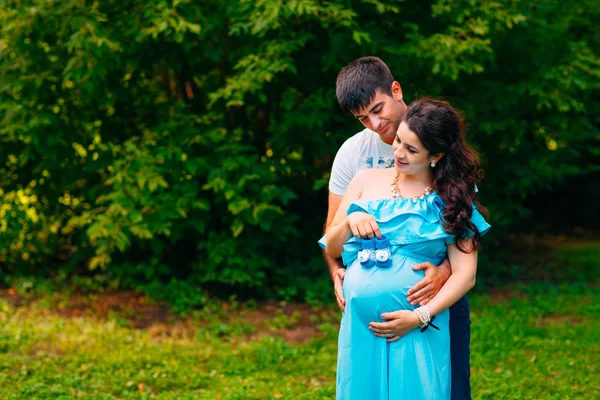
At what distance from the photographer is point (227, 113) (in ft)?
25.2

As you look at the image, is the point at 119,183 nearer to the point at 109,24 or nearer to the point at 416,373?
the point at 109,24

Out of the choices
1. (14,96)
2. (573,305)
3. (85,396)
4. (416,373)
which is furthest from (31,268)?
(416,373)

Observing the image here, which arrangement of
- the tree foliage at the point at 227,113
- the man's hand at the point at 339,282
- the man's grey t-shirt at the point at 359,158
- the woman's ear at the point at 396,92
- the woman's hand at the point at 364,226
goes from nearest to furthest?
the woman's hand at the point at 364,226 < the man's hand at the point at 339,282 < the woman's ear at the point at 396,92 < the man's grey t-shirt at the point at 359,158 < the tree foliage at the point at 227,113

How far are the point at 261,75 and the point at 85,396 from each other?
2.87 metres

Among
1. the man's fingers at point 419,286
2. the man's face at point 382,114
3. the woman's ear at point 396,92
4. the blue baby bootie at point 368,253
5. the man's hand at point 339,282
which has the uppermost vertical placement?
the woman's ear at point 396,92

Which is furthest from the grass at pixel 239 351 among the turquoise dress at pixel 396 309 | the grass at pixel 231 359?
the turquoise dress at pixel 396 309

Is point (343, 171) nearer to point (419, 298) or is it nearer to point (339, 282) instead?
point (339, 282)

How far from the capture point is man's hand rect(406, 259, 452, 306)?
10.0ft

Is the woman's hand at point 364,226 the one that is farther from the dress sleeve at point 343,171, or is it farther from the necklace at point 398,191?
the dress sleeve at point 343,171

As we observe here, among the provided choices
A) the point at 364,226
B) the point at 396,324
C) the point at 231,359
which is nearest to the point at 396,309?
the point at 396,324

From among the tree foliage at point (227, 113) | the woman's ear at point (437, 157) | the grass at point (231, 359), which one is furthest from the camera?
the tree foliage at point (227, 113)

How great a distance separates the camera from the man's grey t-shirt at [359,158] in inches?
143

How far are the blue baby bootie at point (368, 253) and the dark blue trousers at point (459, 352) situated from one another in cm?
56

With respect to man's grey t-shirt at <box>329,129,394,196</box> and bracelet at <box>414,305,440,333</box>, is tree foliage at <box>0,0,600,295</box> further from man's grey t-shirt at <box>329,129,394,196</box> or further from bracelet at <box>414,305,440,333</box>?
bracelet at <box>414,305,440,333</box>
